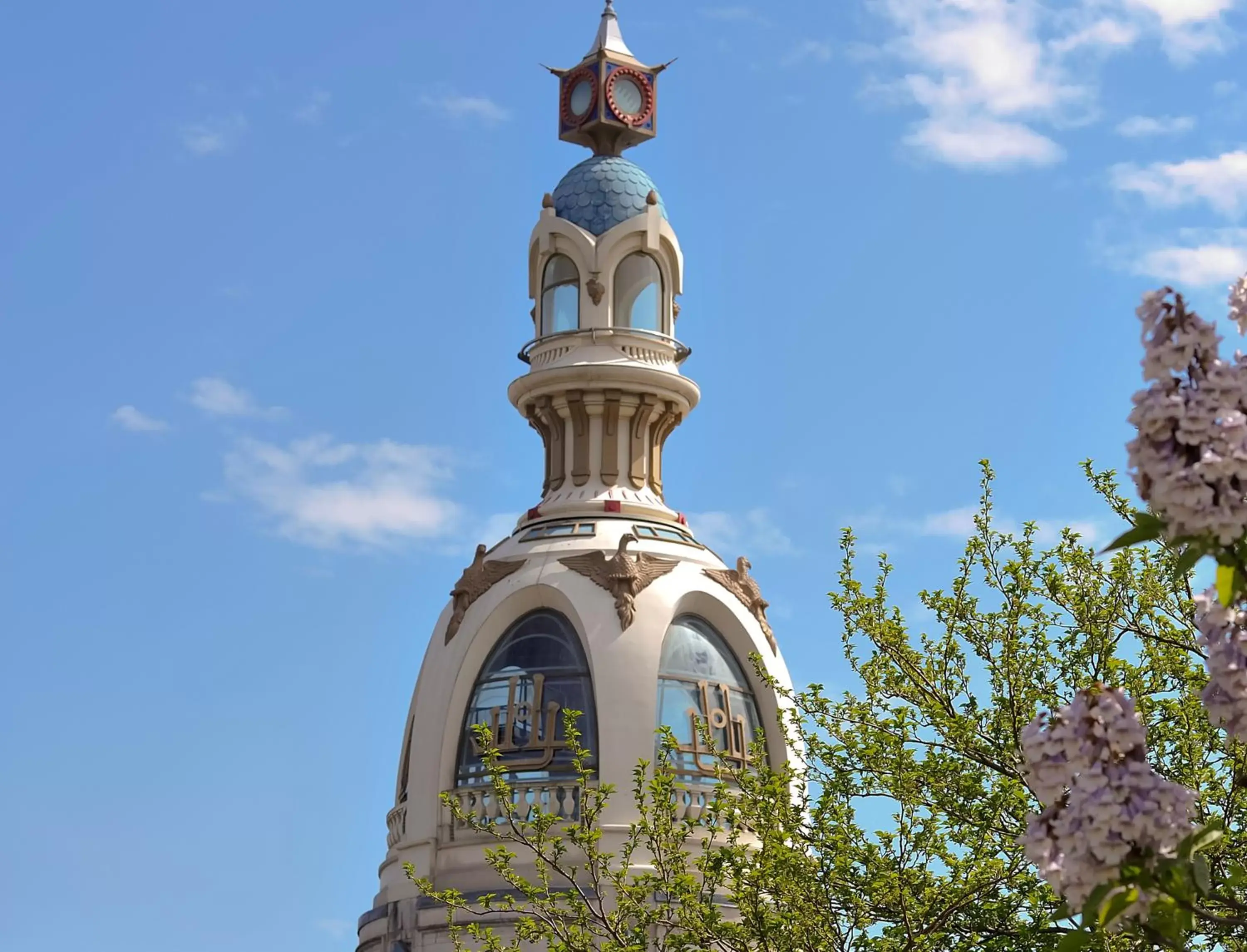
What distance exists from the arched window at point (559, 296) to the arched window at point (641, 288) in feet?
2.52

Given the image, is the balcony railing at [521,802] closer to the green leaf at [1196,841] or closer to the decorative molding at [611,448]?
the decorative molding at [611,448]

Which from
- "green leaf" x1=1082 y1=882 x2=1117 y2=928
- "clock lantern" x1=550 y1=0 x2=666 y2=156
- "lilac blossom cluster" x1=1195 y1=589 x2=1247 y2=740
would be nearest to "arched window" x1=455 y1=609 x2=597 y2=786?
"clock lantern" x1=550 y1=0 x2=666 y2=156

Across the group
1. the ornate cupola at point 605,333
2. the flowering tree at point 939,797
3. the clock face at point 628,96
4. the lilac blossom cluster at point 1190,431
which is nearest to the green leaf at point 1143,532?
the lilac blossom cluster at point 1190,431

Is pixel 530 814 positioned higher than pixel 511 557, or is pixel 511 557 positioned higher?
pixel 511 557

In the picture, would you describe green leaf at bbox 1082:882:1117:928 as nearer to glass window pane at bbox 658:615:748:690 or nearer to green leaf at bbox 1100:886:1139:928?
green leaf at bbox 1100:886:1139:928

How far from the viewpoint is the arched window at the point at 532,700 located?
110 ft

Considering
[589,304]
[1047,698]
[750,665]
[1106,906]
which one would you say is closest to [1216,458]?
[1106,906]

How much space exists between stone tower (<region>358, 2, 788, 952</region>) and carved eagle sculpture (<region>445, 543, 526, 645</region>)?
1.4 inches

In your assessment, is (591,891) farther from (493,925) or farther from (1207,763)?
(1207,763)

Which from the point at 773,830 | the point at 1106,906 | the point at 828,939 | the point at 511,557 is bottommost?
the point at 1106,906

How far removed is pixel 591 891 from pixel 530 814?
5.12ft

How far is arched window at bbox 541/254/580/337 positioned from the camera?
3825 cm

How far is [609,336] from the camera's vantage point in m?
37.4

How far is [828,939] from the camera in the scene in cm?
2119
